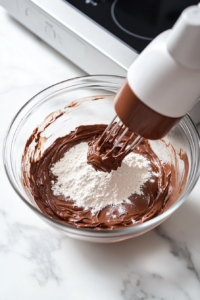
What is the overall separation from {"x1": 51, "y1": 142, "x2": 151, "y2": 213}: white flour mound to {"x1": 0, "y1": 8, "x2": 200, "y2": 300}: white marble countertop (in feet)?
0.41

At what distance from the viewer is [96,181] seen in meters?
0.97

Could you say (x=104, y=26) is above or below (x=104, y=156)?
above

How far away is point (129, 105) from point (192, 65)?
0.15m

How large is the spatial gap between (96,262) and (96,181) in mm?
239

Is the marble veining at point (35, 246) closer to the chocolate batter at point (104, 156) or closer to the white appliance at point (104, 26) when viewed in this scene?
the chocolate batter at point (104, 156)

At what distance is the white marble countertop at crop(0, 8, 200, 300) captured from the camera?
875 mm

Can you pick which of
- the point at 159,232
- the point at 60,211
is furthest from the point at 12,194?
the point at 159,232

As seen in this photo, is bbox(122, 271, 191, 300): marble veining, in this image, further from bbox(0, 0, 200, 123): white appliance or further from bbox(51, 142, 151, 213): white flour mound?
bbox(0, 0, 200, 123): white appliance

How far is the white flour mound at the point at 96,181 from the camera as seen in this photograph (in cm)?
96

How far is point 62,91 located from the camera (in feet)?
3.57

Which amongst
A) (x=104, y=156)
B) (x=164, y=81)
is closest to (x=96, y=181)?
(x=104, y=156)

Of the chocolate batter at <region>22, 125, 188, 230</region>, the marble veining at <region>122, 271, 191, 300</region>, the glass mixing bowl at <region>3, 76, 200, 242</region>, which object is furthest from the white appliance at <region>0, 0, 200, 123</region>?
the marble veining at <region>122, 271, 191, 300</region>

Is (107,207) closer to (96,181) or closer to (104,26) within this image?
(96,181)

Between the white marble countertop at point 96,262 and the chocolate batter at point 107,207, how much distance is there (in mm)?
61
